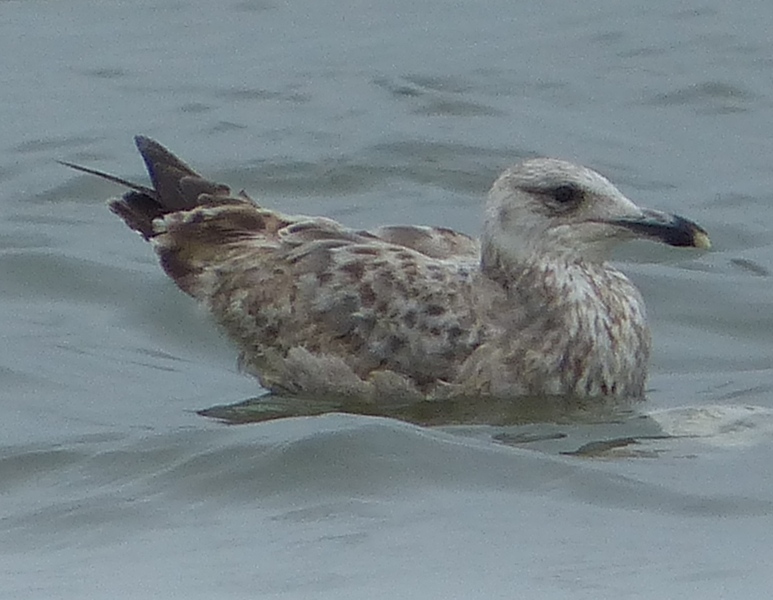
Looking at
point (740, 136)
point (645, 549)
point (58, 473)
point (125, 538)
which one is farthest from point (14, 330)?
point (740, 136)

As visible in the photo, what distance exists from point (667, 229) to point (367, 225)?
122 inches

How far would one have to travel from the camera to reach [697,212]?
502 inches

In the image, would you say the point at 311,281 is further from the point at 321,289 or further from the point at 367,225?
the point at 367,225

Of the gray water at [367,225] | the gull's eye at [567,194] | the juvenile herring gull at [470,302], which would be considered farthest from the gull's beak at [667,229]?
the gray water at [367,225]

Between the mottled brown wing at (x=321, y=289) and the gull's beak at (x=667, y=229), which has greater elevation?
the gull's beak at (x=667, y=229)

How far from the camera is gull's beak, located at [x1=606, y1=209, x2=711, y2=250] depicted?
955cm

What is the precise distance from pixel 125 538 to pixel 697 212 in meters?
5.64

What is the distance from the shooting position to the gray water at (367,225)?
748 cm

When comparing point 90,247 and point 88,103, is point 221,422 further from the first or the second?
point 88,103

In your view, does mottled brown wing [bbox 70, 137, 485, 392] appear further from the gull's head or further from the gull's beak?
the gull's beak

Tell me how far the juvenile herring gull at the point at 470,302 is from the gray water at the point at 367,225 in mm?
→ 303

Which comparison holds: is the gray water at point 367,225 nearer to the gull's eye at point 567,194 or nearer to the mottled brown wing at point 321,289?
the mottled brown wing at point 321,289

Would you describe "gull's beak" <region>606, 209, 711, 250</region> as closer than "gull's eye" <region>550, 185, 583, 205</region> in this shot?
Yes

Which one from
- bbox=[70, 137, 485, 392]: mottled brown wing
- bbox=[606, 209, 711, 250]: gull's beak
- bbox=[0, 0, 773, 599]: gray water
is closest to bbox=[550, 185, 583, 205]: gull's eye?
bbox=[606, 209, 711, 250]: gull's beak
